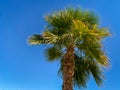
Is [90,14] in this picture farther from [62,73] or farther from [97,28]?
[62,73]

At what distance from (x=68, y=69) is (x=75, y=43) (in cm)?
136

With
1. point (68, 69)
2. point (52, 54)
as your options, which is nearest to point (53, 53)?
point (52, 54)

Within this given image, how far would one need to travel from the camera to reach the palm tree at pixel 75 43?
16.8m

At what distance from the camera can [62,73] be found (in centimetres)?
1834

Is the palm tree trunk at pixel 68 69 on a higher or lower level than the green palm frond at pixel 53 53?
lower

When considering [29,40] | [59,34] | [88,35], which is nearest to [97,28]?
[88,35]

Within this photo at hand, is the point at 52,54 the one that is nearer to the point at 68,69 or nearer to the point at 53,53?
the point at 53,53

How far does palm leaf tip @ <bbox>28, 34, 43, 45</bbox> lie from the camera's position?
17859 mm

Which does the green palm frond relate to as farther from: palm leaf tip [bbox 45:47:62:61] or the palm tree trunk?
the palm tree trunk

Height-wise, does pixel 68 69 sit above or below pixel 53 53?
below

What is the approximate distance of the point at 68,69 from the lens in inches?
668

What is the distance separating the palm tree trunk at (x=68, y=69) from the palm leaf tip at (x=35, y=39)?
1455mm

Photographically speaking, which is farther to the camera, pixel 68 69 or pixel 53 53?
pixel 53 53

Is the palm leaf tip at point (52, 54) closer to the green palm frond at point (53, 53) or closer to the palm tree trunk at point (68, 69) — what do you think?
the green palm frond at point (53, 53)
